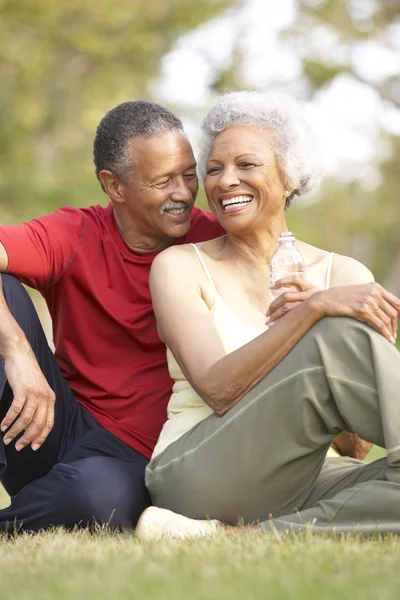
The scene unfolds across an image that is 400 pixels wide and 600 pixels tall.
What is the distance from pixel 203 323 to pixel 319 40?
26636mm

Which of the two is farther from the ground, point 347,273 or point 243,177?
point 243,177

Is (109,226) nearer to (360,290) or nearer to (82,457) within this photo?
(82,457)

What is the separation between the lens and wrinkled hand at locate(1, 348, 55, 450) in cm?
391

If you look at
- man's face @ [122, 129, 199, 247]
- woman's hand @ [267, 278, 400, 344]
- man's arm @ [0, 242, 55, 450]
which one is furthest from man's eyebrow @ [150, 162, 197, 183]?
woman's hand @ [267, 278, 400, 344]

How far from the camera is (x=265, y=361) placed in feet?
11.9

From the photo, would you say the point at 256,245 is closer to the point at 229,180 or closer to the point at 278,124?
the point at 229,180

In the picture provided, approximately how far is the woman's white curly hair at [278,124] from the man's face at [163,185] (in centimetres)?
21

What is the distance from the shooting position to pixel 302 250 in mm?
4430

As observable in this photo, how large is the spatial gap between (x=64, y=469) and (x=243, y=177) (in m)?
1.38

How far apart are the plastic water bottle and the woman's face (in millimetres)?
183

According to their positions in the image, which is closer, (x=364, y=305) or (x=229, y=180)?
(x=364, y=305)

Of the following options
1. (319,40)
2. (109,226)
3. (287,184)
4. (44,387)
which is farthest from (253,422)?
(319,40)

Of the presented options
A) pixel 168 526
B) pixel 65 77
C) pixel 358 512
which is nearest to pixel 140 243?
pixel 168 526

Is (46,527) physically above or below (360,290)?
below
